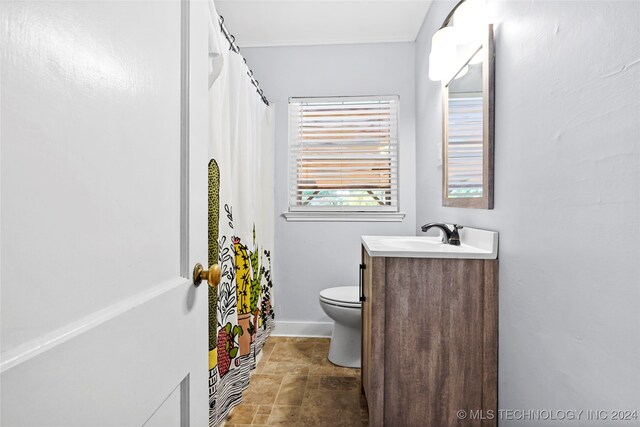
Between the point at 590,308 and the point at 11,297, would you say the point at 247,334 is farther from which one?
the point at 11,297

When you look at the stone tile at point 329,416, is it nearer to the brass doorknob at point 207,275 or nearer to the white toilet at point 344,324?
the white toilet at point 344,324

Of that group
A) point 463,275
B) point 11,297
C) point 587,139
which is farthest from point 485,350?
point 11,297

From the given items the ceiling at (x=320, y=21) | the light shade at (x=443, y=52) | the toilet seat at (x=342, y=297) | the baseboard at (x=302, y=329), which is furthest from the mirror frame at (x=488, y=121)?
the baseboard at (x=302, y=329)

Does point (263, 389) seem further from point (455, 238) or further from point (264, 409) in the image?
point (455, 238)

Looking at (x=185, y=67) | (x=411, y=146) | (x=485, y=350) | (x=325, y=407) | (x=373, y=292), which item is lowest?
(x=325, y=407)

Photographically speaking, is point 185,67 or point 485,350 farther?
point 485,350

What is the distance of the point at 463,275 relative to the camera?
133 cm

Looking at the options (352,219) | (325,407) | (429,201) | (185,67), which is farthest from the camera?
(352,219)

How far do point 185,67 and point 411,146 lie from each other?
228 centimetres

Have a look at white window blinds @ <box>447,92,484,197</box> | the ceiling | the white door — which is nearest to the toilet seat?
white window blinds @ <box>447,92,484,197</box>

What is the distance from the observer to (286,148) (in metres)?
2.83

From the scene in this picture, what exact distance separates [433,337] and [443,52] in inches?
51.1

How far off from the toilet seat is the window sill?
56 centimetres

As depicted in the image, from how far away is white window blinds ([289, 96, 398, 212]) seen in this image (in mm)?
2789
